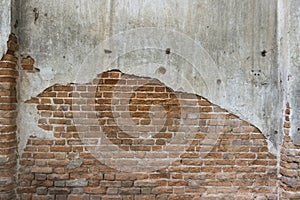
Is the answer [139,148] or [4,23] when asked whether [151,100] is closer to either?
[139,148]

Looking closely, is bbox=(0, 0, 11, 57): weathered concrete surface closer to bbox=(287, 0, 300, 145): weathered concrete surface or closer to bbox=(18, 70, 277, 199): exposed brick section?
bbox=(18, 70, 277, 199): exposed brick section

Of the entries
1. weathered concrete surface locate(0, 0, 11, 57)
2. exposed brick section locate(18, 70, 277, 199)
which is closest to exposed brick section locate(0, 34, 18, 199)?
weathered concrete surface locate(0, 0, 11, 57)

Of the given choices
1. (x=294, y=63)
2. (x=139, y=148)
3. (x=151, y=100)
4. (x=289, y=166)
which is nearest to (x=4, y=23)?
(x=151, y=100)

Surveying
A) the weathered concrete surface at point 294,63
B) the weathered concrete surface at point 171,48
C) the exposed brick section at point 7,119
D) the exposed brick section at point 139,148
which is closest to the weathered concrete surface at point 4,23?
the exposed brick section at point 7,119

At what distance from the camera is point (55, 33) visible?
10.2 feet

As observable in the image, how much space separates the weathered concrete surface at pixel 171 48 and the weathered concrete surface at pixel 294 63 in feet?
0.59

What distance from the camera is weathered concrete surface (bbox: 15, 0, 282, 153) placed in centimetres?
310

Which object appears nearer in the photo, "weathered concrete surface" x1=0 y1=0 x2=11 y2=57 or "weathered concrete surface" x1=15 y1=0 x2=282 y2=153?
"weathered concrete surface" x1=0 y1=0 x2=11 y2=57

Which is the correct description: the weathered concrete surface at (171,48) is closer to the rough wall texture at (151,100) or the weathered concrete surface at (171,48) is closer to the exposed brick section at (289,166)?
the rough wall texture at (151,100)

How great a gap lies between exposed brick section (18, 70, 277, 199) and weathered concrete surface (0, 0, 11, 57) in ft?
2.01

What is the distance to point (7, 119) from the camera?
2.96m

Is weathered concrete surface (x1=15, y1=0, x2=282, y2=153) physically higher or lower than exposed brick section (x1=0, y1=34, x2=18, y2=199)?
higher

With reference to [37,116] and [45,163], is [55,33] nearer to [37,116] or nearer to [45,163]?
[37,116]

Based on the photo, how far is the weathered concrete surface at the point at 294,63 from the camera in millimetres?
2951
